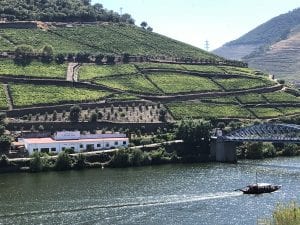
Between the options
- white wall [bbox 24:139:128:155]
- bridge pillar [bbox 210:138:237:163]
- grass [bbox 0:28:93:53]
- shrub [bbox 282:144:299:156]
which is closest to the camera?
white wall [bbox 24:139:128:155]

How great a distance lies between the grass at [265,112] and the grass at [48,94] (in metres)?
34.6

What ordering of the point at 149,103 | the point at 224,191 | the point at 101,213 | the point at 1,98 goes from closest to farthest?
the point at 101,213, the point at 224,191, the point at 1,98, the point at 149,103

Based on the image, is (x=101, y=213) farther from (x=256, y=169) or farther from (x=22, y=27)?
(x=22, y=27)

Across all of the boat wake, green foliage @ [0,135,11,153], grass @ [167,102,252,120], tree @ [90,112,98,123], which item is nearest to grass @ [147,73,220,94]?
grass @ [167,102,252,120]

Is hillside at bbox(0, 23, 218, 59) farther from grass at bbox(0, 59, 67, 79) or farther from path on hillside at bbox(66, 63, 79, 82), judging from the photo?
grass at bbox(0, 59, 67, 79)

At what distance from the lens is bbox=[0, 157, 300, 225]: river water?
71812mm

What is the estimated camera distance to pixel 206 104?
150m

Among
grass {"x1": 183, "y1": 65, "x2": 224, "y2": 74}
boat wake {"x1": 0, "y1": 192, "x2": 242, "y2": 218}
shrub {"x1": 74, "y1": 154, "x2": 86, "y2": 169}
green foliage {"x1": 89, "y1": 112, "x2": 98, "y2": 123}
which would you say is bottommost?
boat wake {"x1": 0, "y1": 192, "x2": 242, "y2": 218}

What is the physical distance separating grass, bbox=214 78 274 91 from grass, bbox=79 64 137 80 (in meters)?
23.4

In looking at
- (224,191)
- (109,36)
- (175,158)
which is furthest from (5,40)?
(224,191)

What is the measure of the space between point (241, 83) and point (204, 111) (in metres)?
27.5

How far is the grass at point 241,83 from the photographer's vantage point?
540 feet

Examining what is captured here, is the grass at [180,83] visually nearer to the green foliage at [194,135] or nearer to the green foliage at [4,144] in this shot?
the green foliage at [194,135]

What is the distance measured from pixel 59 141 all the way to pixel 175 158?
68.6ft
